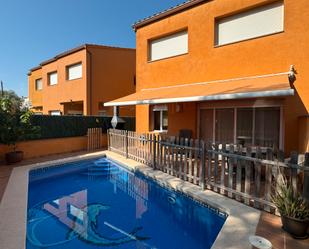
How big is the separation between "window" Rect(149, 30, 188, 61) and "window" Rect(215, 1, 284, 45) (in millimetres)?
3898

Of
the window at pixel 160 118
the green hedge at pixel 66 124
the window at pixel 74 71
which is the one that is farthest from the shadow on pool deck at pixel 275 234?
the window at pixel 74 71

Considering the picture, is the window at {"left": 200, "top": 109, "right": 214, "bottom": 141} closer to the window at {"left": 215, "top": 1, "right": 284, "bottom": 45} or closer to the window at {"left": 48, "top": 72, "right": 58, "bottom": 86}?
the window at {"left": 215, "top": 1, "right": 284, "bottom": 45}

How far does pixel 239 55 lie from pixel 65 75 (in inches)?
1291

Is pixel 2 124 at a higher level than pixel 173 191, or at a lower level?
higher

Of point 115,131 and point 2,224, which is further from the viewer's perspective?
point 115,131

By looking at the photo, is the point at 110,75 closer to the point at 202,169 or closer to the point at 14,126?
the point at 14,126

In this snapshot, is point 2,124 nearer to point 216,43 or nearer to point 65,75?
point 216,43

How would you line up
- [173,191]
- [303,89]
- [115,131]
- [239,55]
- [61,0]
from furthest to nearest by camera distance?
[61,0] < [115,131] < [239,55] < [303,89] < [173,191]

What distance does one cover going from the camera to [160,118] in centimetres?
2583

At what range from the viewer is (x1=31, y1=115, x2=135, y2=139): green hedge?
25125mm

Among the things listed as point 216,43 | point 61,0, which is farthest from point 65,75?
point 216,43

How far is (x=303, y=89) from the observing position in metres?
15.9

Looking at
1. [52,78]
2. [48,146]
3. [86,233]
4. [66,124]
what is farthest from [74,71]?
[86,233]

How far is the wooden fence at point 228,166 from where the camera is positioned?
30.9ft
